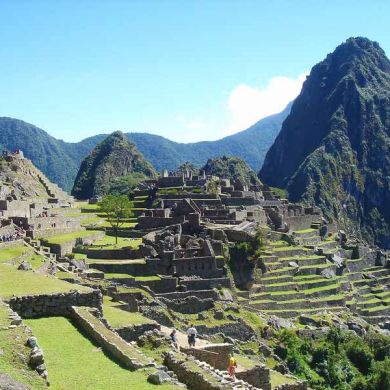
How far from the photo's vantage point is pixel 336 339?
3397 cm

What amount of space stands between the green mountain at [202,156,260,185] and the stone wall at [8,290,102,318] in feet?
305

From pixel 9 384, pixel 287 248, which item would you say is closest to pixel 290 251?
pixel 287 248

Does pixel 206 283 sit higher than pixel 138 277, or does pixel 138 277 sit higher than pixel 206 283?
pixel 138 277

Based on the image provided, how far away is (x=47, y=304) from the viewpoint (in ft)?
39.7

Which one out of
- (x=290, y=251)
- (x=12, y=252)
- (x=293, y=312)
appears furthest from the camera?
(x=290, y=251)

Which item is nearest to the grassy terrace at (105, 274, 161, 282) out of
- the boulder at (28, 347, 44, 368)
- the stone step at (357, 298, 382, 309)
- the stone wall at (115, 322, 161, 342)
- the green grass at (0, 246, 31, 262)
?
the green grass at (0, 246, 31, 262)

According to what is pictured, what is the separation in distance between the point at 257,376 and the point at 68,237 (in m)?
25.1

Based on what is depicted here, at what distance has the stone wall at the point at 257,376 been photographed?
13748mm

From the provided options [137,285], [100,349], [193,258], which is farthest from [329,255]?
[100,349]

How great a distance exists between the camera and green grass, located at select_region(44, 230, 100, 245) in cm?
3494

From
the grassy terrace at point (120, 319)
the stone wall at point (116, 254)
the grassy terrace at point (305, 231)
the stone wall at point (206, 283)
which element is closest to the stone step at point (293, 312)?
the stone wall at point (206, 283)

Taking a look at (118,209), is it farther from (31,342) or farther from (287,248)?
(31,342)

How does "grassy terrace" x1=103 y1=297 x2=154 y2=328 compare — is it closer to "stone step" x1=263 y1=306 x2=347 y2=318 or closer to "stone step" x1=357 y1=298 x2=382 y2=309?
"stone step" x1=263 y1=306 x2=347 y2=318

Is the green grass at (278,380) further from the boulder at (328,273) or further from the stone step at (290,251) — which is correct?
the boulder at (328,273)
